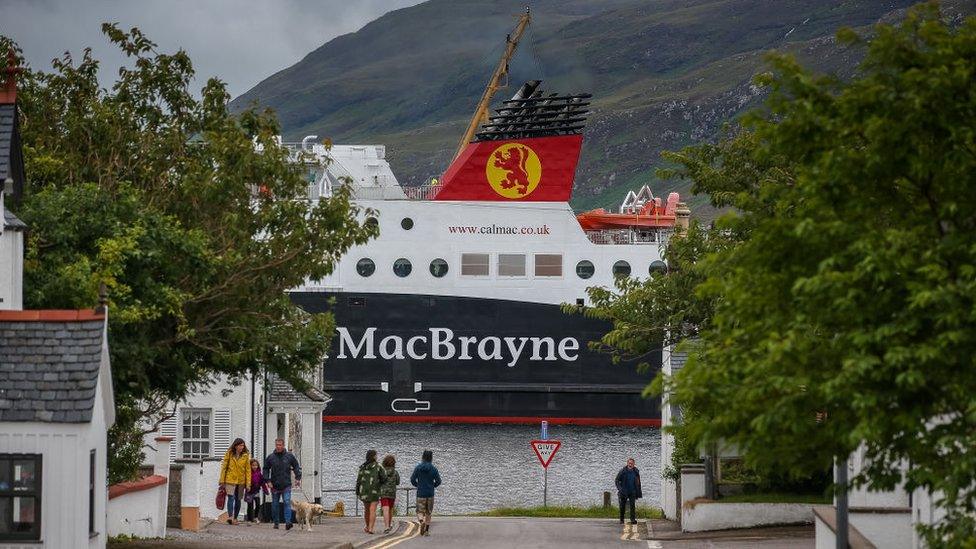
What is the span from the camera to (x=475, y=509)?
147 feet

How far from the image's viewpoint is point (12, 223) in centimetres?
1816

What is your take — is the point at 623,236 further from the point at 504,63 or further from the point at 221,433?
the point at 221,433

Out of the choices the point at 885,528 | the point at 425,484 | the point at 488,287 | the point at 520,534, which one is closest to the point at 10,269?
the point at 885,528

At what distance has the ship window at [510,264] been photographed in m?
66.4

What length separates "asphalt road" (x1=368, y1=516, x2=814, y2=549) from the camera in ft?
78.2

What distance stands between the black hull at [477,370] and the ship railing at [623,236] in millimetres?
3307

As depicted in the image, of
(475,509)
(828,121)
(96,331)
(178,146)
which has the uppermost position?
(178,146)

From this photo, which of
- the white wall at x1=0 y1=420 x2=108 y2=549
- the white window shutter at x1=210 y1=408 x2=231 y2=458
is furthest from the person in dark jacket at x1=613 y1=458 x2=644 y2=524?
the white wall at x1=0 y1=420 x2=108 y2=549

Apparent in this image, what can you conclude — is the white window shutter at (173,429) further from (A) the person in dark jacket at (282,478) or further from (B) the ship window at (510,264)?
(B) the ship window at (510,264)

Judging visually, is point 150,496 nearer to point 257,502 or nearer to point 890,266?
point 257,502

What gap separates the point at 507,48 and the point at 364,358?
14.9 metres

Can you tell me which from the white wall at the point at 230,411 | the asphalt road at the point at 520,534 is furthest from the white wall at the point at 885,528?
the white wall at the point at 230,411

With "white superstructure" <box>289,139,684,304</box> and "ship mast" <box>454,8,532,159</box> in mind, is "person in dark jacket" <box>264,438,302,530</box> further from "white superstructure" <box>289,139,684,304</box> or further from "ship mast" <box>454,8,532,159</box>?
"ship mast" <box>454,8,532,159</box>

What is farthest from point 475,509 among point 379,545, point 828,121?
Answer: point 828,121
